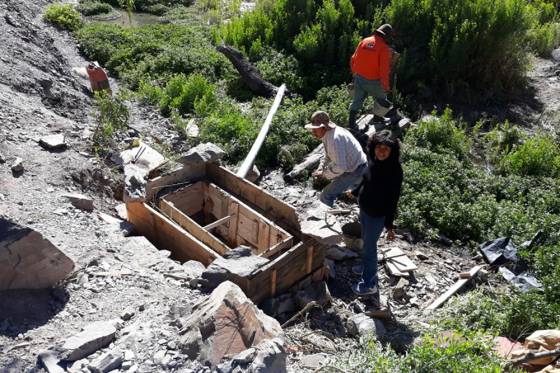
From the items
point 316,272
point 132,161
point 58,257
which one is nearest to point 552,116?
point 316,272

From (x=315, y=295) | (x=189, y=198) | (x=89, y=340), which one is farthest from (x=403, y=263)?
(x=89, y=340)

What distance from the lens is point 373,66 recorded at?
29.0 feet

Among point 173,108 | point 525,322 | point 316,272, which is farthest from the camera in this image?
point 173,108

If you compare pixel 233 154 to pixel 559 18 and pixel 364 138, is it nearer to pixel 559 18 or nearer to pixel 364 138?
pixel 364 138

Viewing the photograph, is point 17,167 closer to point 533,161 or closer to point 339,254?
point 339,254

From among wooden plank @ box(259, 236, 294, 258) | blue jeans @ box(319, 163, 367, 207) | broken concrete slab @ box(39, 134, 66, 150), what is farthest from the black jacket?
broken concrete slab @ box(39, 134, 66, 150)

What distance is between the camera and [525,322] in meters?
6.05

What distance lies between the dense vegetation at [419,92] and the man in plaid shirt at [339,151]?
1595 mm

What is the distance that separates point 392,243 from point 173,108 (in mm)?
4829

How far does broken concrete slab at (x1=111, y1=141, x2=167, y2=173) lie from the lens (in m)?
8.29

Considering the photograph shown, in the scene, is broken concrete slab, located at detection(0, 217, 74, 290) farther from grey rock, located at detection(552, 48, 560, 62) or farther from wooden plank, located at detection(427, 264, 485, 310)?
grey rock, located at detection(552, 48, 560, 62)

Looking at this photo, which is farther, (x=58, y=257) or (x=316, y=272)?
(x=316, y=272)

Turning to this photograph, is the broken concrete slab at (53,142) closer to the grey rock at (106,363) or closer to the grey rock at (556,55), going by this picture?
the grey rock at (106,363)

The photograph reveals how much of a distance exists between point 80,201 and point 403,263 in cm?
387
